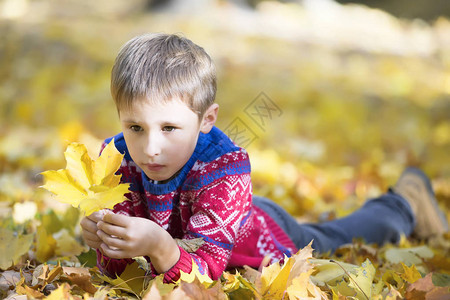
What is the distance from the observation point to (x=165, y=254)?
1.47m

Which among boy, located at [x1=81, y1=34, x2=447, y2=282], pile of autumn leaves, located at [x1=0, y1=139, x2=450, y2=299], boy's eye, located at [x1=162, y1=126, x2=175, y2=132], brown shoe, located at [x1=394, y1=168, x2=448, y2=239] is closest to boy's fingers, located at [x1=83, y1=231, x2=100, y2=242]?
boy, located at [x1=81, y1=34, x2=447, y2=282]

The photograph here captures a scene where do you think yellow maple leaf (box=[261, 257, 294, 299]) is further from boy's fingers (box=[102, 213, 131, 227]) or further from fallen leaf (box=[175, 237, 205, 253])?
boy's fingers (box=[102, 213, 131, 227])

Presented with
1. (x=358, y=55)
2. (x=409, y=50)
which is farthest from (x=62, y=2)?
(x=409, y=50)

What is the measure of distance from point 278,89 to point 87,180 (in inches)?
167

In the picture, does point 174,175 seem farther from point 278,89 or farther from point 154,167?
point 278,89

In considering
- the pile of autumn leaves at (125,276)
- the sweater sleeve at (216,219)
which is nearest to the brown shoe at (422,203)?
the pile of autumn leaves at (125,276)

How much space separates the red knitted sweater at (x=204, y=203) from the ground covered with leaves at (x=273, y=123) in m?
0.07

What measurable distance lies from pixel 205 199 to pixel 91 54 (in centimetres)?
446

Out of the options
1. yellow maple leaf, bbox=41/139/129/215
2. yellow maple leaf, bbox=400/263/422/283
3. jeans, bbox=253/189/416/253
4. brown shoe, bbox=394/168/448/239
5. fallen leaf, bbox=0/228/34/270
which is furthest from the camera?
brown shoe, bbox=394/168/448/239

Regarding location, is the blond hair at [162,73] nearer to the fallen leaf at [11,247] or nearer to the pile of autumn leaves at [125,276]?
the pile of autumn leaves at [125,276]

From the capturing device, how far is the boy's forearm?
56.6 inches

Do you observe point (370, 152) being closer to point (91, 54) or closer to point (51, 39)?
point (91, 54)

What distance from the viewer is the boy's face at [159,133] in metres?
1.48

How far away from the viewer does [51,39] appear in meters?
5.94
